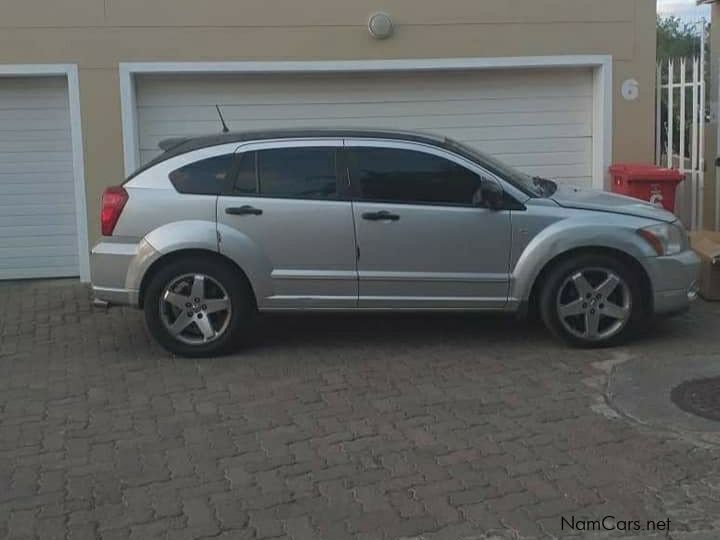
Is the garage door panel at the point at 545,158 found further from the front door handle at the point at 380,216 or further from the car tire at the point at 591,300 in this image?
the front door handle at the point at 380,216

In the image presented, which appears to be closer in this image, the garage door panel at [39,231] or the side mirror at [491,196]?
the side mirror at [491,196]

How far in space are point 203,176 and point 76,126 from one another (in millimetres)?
3185

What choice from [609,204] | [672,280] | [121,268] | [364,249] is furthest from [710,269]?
[121,268]

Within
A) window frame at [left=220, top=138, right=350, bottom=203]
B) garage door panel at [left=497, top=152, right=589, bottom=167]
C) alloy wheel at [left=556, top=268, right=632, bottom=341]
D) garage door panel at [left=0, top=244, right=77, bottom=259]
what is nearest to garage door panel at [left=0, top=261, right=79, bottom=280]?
garage door panel at [left=0, top=244, right=77, bottom=259]

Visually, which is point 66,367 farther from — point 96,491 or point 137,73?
point 137,73

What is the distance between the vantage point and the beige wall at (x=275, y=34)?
32.5 feet

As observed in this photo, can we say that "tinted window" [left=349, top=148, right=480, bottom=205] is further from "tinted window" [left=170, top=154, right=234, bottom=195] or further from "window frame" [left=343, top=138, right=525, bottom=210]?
"tinted window" [left=170, top=154, right=234, bottom=195]

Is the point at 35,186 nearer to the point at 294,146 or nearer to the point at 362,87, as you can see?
the point at 362,87

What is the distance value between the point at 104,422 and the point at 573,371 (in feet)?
10.1

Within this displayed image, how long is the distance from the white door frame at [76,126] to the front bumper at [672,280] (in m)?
5.60

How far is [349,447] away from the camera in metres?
5.57

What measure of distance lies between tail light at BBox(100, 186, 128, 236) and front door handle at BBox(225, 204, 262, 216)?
767mm

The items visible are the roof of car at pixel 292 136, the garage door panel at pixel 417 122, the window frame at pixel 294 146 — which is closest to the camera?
the window frame at pixel 294 146

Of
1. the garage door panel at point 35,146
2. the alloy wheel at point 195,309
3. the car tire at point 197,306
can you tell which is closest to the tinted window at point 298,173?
the car tire at point 197,306
